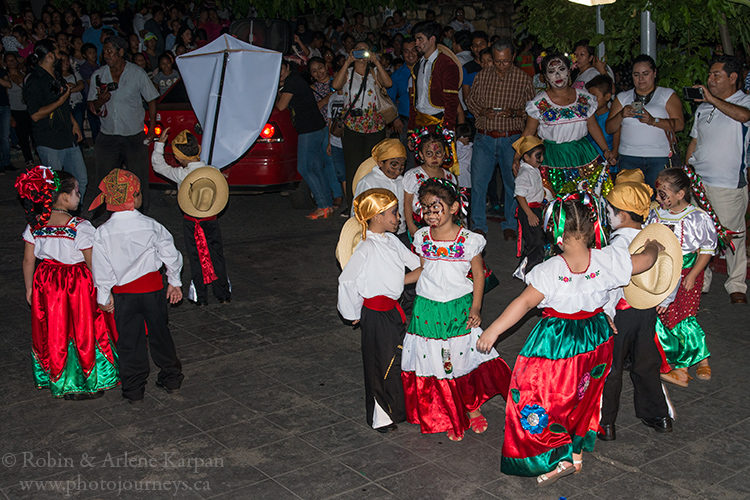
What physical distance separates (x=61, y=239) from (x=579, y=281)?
339cm

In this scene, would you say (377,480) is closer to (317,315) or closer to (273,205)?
(317,315)

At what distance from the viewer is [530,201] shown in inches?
329

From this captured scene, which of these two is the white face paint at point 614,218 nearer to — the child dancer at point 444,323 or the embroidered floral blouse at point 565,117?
the child dancer at point 444,323

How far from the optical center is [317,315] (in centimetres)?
753

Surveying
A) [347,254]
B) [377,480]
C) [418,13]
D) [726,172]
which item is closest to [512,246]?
[726,172]

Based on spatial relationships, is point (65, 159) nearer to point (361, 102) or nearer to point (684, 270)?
→ point (361, 102)

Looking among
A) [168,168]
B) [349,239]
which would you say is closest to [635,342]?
[349,239]

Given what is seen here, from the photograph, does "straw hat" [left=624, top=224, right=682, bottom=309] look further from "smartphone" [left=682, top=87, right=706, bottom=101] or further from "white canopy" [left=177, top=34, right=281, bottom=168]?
"white canopy" [left=177, top=34, right=281, bottom=168]

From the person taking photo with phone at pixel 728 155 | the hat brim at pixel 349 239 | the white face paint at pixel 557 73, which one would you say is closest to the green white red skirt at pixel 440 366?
the hat brim at pixel 349 239

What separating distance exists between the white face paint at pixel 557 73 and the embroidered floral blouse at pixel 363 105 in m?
2.54

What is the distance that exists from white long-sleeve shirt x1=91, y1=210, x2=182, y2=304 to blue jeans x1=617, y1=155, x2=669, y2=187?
476 centimetres

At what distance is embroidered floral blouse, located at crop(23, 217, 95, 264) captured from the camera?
5738mm

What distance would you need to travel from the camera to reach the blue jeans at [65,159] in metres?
9.70

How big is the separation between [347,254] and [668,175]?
7.41 ft
